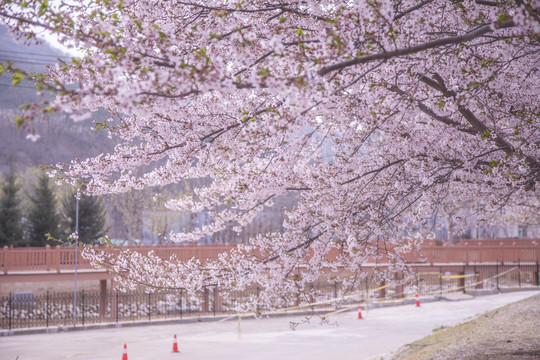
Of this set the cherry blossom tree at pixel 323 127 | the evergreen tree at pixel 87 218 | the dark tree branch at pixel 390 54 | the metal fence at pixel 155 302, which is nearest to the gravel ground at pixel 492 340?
the cherry blossom tree at pixel 323 127

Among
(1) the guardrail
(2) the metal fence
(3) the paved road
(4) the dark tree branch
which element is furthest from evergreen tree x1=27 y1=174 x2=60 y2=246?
(4) the dark tree branch

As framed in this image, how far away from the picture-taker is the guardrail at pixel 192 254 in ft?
81.7

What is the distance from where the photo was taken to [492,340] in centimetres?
1055

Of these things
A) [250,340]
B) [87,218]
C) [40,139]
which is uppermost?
[40,139]

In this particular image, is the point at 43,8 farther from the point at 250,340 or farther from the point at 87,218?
the point at 87,218

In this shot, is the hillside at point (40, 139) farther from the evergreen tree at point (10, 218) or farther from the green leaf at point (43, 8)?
the green leaf at point (43, 8)

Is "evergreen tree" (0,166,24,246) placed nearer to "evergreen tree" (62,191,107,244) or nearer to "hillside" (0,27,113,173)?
"evergreen tree" (62,191,107,244)

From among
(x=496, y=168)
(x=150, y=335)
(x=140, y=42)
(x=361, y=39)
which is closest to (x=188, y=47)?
(x=140, y=42)

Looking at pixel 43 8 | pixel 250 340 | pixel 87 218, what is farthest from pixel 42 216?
pixel 43 8

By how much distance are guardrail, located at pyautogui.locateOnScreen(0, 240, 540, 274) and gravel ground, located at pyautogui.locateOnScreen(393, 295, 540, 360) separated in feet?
31.2

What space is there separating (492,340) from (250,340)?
10.0m

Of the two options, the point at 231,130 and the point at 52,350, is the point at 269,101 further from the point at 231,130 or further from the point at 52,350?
the point at 52,350

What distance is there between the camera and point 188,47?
7031 mm

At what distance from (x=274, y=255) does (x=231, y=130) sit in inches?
82.8
